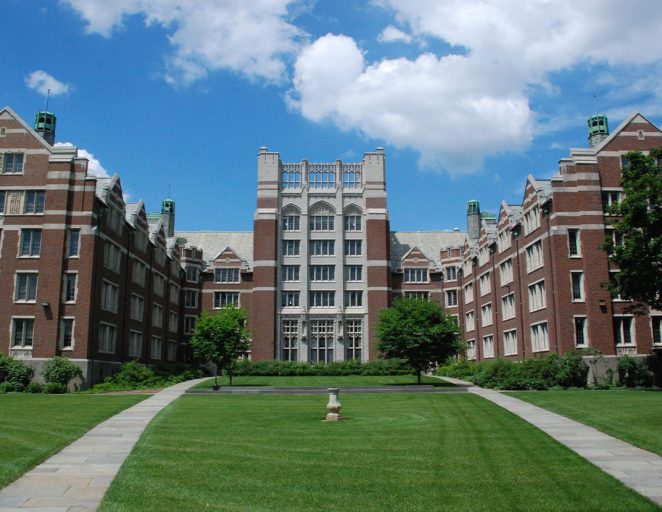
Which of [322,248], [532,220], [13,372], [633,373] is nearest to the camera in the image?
[13,372]

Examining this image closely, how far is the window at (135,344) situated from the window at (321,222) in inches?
834

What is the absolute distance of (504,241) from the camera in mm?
49750

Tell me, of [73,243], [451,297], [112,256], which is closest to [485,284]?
[451,297]

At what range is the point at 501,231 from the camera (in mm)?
50469

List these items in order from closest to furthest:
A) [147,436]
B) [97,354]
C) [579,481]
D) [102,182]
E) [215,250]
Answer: [579,481], [147,436], [97,354], [102,182], [215,250]

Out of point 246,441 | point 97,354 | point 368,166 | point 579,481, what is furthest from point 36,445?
point 368,166

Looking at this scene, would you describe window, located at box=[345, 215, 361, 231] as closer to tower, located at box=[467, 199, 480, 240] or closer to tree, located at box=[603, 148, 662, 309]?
tower, located at box=[467, 199, 480, 240]

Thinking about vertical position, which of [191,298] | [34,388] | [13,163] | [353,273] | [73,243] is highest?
[13,163]

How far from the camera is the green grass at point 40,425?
1305 centimetres

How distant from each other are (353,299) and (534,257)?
23726mm

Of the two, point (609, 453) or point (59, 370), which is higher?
point (59, 370)

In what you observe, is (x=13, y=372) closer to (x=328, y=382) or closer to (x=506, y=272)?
(x=328, y=382)

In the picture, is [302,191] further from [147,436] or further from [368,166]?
[147,436]

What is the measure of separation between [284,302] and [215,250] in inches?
514
